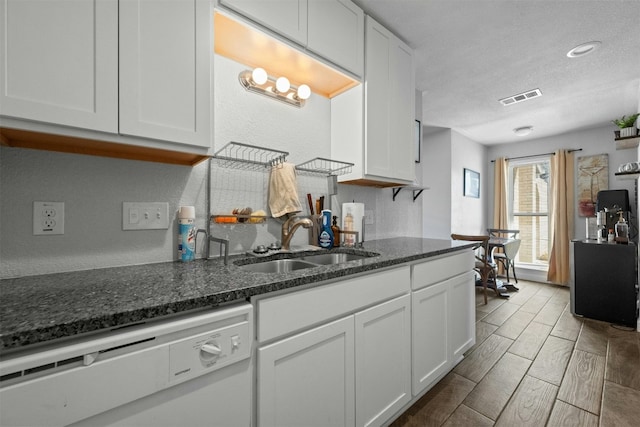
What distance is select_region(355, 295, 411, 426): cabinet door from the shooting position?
1.22 meters

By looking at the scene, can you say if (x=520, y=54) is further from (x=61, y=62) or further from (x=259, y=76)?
(x=61, y=62)

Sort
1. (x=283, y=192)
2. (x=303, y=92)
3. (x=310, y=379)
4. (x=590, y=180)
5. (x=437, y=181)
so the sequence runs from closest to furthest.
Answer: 1. (x=310, y=379)
2. (x=283, y=192)
3. (x=303, y=92)
4. (x=590, y=180)
5. (x=437, y=181)

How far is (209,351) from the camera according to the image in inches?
29.5

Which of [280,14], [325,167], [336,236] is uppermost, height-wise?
[280,14]

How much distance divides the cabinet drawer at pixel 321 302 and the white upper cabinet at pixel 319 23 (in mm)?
1229

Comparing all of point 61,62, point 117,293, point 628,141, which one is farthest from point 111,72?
point 628,141

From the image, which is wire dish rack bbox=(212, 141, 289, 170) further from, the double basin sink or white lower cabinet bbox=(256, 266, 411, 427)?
white lower cabinet bbox=(256, 266, 411, 427)

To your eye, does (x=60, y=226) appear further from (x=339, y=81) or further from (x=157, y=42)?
(x=339, y=81)

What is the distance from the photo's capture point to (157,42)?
1.00 meters

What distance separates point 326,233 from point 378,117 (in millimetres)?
860

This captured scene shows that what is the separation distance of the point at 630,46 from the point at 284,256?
9.97ft

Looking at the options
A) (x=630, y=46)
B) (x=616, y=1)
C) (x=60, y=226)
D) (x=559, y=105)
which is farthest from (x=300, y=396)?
(x=559, y=105)

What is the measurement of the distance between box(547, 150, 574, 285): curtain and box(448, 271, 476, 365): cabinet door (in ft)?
11.2

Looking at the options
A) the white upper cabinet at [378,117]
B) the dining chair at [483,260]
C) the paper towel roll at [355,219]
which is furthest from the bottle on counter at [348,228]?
the dining chair at [483,260]
